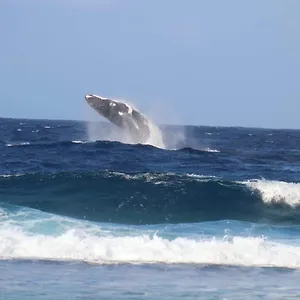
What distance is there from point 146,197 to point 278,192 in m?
4.56

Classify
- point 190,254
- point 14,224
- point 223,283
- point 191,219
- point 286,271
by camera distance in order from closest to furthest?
point 223,283 → point 286,271 → point 190,254 → point 14,224 → point 191,219

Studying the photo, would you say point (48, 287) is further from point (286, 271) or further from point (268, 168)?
point (268, 168)

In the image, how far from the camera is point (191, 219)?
25.3 meters

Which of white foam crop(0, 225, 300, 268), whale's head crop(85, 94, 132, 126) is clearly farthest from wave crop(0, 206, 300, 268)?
whale's head crop(85, 94, 132, 126)

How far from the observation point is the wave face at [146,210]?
18.4 metres

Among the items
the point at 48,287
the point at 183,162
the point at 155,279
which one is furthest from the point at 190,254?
the point at 183,162

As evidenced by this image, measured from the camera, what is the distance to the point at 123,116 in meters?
45.0

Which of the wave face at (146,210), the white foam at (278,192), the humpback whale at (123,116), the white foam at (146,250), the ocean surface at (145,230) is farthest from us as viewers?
the humpback whale at (123,116)

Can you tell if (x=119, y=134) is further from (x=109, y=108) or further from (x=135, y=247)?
(x=135, y=247)

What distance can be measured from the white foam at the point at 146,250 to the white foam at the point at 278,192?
813cm

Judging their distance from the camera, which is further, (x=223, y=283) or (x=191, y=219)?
(x=191, y=219)

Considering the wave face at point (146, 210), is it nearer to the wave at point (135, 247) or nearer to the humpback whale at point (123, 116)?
the wave at point (135, 247)

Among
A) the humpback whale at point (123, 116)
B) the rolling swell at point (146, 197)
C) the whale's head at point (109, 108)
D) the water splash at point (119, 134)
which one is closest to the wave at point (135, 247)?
the rolling swell at point (146, 197)

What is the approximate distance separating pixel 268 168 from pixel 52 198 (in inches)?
602
